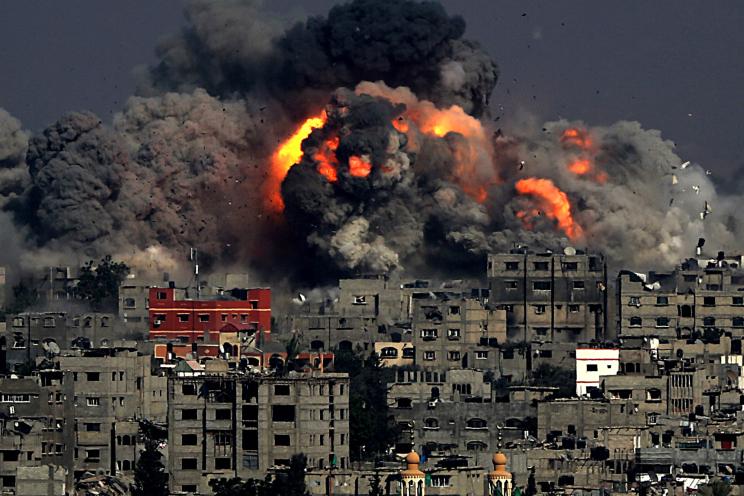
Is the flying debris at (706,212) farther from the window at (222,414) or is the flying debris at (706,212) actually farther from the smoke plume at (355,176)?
the window at (222,414)

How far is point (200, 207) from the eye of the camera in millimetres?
160000

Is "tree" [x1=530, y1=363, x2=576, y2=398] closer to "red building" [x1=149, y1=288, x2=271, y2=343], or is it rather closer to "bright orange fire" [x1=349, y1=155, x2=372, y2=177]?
"red building" [x1=149, y1=288, x2=271, y2=343]

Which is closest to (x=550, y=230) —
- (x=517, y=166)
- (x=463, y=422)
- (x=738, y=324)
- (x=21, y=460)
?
(x=517, y=166)

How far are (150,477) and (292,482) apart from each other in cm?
547

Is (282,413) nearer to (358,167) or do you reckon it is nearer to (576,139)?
(358,167)

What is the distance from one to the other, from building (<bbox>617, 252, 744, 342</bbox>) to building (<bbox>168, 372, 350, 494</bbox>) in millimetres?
35418

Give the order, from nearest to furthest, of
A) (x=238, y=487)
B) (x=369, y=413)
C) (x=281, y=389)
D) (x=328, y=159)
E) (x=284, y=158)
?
1. (x=238, y=487)
2. (x=281, y=389)
3. (x=369, y=413)
4. (x=328, y=159)
5. (x=284, y=158)

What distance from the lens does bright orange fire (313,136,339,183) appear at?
6043 inches

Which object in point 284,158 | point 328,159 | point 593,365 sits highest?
A: point 284,158

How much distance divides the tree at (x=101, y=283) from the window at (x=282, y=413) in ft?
160

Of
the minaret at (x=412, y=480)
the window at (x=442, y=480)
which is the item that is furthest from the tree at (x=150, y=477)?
the minaret at (x=412, y=480)

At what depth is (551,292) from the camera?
138375 mm

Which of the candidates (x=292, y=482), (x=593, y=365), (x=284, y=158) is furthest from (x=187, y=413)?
(x=284, y=158)

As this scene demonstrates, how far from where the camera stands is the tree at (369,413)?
103 metres
